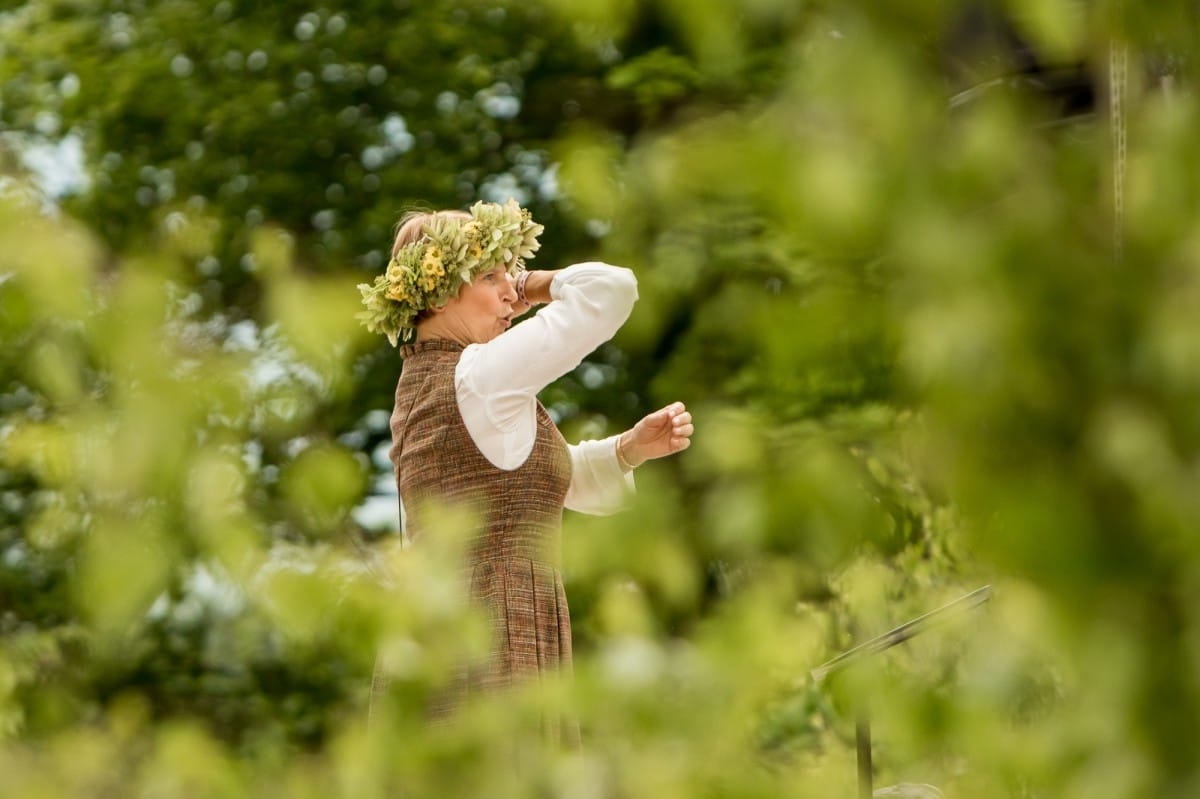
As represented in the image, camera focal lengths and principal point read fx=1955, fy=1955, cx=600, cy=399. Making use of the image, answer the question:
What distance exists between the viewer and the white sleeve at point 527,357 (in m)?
2.45

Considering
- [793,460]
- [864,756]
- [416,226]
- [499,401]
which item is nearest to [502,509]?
[499,401]

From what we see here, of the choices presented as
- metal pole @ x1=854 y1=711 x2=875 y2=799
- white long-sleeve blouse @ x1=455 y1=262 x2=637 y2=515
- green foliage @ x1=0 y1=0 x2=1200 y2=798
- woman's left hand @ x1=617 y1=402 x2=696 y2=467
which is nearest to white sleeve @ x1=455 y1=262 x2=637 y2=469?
white long-sleeve blouse @ x1=455 y1=262 x2=637 y2=515

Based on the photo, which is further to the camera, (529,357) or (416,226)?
(416,226)

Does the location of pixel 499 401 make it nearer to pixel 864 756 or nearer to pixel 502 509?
pixel 502 509

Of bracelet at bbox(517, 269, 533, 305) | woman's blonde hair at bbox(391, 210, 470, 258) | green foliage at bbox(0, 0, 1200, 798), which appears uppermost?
green foliage at bbox(0, 0, 1200, 798)

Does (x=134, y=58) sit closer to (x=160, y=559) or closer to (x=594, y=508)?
(x=594, y=508)

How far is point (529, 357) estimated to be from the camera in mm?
2449

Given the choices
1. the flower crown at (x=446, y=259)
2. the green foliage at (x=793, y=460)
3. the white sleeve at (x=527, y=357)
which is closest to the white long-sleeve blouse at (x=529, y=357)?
the white sleeve at (x=527, y=357)

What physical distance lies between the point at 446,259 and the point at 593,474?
37 cm

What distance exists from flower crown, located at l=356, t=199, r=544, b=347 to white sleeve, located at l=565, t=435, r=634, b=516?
29cm

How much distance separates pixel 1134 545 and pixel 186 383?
0.47 metres

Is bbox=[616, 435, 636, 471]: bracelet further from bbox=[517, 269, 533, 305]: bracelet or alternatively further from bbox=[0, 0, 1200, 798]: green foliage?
bbox=[0, 0, 1200, 798]: green foliage

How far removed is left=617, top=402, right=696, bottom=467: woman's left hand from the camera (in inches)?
106

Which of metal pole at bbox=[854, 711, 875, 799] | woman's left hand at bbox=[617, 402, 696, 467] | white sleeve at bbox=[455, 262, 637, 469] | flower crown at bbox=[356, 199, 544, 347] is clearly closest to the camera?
metal pole at bbox=[854, 711, 875, 799]
